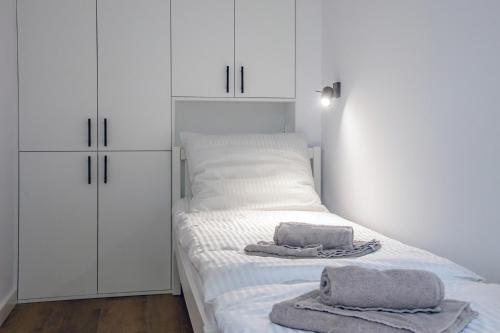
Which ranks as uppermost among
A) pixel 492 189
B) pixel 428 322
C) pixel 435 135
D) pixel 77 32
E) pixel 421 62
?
pixel 77 32

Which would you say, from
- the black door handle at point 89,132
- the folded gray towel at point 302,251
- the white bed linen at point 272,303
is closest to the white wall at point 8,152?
the black door handle at point 89,132

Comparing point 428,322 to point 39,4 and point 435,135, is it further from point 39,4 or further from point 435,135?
point 39,4

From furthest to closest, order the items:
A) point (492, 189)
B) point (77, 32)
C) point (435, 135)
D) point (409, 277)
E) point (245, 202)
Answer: point (77, 32) < point (245, 202) < point (435, 135) < point (492, 189) < point (409, 277)

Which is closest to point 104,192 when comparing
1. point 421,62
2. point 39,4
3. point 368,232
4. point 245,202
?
point 245,202

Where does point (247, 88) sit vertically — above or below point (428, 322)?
above

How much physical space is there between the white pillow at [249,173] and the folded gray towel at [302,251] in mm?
993

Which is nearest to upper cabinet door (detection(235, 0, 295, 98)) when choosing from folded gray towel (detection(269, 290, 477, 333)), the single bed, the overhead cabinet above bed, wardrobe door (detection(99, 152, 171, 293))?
the overhead cabinet above bed

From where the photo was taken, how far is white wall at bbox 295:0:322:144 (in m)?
3.56

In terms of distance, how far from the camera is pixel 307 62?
11.7 feet

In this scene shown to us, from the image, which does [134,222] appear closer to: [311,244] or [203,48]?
[203,48]

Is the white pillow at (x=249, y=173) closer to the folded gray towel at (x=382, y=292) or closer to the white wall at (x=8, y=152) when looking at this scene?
the white wall at (x=8, y=152)

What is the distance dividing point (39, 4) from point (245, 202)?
1.65 meters

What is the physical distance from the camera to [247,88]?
3.50 m

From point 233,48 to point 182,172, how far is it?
83 cm
